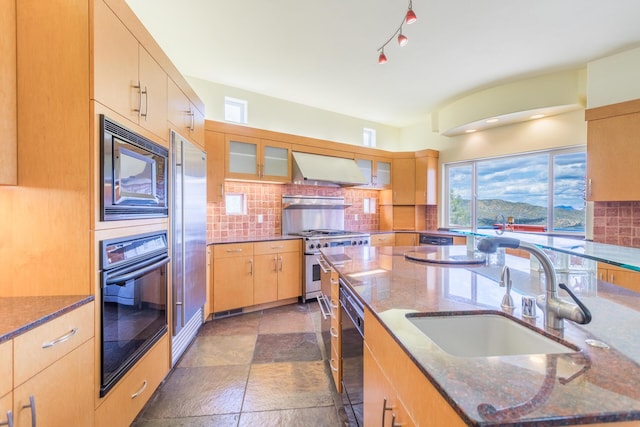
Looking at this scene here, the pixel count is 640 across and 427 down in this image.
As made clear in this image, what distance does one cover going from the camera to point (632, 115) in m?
2.58

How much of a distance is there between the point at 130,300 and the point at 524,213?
4711 millimetres

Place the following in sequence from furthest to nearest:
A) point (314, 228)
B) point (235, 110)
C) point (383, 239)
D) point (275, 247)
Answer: point (383, 239)
point (314, 228)
point (235, 110)
point (275, 247)

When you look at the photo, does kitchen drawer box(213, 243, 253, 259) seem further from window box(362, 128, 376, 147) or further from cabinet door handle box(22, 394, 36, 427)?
window box(362, 128, 376, 147)

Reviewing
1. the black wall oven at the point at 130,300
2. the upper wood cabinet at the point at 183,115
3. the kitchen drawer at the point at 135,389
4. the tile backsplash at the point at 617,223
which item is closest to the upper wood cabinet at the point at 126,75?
the upper wood cabinet at the point at 183,115

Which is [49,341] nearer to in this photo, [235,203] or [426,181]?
[235,203]

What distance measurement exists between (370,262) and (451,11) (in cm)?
221

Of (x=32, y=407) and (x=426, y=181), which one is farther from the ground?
(x=426, y=181)

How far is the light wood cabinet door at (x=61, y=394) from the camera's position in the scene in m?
0.91

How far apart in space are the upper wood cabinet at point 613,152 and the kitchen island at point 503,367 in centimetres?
210

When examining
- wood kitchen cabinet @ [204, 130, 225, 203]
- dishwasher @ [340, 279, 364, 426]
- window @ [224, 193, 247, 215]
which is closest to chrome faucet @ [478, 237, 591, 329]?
dishwasher @ [340, 279, 364, 426]

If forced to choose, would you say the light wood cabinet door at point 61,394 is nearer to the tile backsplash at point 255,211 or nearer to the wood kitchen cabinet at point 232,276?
Answer: the wood kitchen cabinet at point 232,276

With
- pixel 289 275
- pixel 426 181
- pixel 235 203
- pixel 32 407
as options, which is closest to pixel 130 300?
pixel 32 407

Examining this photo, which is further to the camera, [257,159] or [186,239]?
[257,159]

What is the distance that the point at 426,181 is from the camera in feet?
15.4
